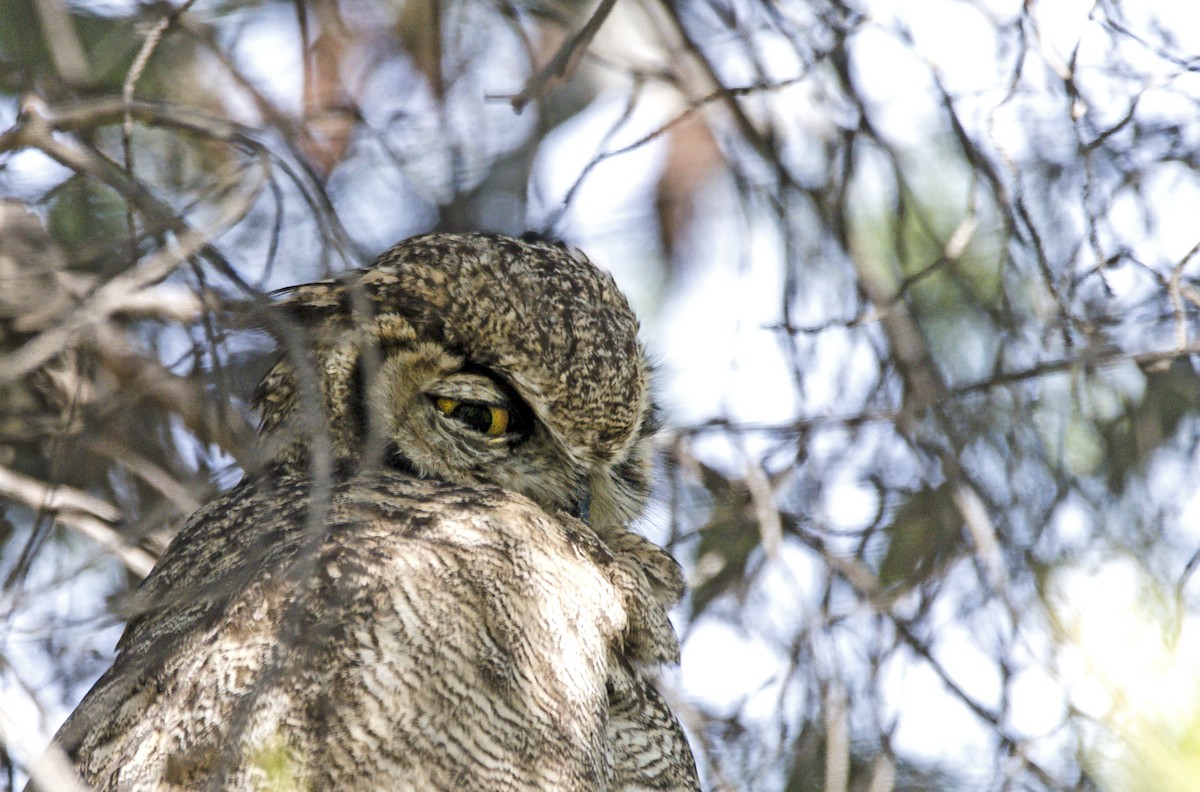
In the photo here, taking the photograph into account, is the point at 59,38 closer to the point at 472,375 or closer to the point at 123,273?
the point at 123,273

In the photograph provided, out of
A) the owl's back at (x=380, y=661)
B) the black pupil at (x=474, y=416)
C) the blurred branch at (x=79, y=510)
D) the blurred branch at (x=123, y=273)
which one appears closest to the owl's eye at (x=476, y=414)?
the black pupil at (x=474, y=416)

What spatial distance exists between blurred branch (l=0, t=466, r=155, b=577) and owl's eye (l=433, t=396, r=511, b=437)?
79 cm

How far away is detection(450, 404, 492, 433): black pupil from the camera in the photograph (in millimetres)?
2271

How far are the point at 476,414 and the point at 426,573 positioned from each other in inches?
21.9

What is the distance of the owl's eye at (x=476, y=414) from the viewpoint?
227cm

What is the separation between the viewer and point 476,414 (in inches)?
89.8

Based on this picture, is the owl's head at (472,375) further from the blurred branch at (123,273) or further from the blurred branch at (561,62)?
the blurred branch at (561,62)

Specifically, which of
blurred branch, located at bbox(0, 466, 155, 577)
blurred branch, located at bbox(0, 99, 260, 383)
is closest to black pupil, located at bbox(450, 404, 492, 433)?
blurred branch, located at bbox(0, 99, 260, 383)

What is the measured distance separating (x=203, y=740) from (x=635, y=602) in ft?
2.65

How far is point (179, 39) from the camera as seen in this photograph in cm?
273

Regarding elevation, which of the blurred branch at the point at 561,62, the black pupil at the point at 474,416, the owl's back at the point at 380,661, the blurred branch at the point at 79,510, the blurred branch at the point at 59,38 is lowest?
the owl's back at the point at 380,661

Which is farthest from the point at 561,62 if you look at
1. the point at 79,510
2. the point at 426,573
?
the point at 79,510

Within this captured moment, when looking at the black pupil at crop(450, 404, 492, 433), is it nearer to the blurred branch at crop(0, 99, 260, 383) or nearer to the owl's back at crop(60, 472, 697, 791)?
the owl's back at crop(60, 472, 697, 791)

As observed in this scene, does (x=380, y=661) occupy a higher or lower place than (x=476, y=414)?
lower
